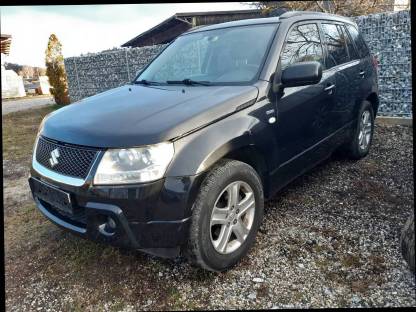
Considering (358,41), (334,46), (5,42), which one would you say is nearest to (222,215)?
(334,46)

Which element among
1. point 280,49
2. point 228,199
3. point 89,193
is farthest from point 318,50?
point 89,193

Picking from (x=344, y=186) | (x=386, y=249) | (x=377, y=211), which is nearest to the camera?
(x=386, y=249)

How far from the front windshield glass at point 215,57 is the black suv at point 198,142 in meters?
0.01

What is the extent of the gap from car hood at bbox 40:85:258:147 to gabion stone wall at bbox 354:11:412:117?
16.9ft

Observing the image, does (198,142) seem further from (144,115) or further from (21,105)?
(21,105)

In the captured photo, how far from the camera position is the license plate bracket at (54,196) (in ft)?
7.24

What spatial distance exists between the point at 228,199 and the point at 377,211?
166cm

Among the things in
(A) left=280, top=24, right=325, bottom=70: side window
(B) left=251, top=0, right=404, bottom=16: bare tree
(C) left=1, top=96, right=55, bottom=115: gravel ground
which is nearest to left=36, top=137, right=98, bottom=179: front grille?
(A) left=280, top=24, right=325, bottom=70: side window

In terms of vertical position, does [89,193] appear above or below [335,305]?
above

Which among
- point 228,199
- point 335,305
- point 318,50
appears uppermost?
point 318,50

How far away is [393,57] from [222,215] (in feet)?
19.1

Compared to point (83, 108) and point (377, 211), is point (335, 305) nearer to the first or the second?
point (377, 211)

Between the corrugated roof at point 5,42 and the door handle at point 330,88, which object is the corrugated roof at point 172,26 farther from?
the door handle at point 330,88

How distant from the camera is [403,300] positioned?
2.11 metres
